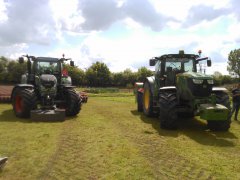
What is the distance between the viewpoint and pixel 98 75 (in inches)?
2958

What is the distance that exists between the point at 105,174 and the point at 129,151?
63.5 inches

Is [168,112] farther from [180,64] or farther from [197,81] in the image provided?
[180,64]

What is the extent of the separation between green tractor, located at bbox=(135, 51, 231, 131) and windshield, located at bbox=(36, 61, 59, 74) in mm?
5075

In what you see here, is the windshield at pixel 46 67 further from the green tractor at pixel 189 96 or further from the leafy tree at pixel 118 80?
the leafy tree at pixel 118 80

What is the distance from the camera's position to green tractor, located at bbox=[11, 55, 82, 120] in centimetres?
1129

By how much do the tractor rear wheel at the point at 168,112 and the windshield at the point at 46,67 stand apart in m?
6.33

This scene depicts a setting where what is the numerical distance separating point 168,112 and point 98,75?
66404 millimetres

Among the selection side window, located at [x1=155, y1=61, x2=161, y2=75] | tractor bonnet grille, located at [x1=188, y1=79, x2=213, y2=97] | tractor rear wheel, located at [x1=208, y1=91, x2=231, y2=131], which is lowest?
tractor rear wheel, located at [x1=208, y1=91, x2=231, y2=131]

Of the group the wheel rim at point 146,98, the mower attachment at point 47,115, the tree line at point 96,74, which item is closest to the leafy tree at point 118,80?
the tree line at point 96,74

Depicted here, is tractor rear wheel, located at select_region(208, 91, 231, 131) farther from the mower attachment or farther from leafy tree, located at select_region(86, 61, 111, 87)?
leafy tree, located at select_region(86, 61, 111, 87)

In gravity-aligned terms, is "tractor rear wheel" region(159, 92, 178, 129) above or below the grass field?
above

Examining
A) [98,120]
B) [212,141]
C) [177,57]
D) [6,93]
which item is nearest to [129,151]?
[212,141]

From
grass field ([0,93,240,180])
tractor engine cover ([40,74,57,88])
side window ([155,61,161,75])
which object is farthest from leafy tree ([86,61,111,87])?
grass field ([0,93,240,180])

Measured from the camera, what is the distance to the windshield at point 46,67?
1383 cm
